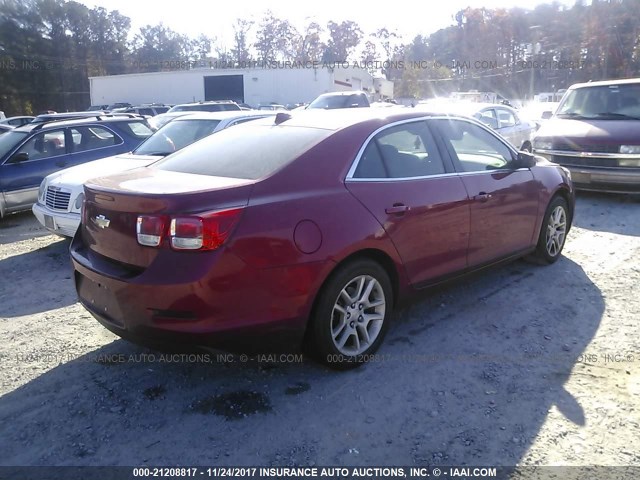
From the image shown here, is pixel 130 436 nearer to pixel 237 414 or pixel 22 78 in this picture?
pixel 237 414

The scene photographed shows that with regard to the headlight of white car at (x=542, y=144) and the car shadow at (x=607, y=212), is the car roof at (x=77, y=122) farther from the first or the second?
the car shadow at (x=607, y=212)

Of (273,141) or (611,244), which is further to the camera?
(611,244)

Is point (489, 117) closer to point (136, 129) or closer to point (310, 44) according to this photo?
point (136, 129)

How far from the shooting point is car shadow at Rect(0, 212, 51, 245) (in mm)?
7535

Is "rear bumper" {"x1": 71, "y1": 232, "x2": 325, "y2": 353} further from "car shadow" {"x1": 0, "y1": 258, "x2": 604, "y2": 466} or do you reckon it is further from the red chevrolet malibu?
"car shadow" {"x1": 0, "y1": 258, "x2": 604, "y2": 466}

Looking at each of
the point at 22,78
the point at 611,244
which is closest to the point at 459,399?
the point at 611,244

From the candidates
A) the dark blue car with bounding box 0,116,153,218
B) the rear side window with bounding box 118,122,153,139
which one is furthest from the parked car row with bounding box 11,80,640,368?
the rear side window with bounding box 118,122,153,139

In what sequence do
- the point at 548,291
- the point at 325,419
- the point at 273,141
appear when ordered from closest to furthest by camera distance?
1. the point at 325,419
2. the point at 273,141
3. the point at 548,291

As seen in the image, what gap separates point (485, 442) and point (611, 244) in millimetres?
4498

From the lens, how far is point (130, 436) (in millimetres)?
2887

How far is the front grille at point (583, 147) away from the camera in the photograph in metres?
8.29

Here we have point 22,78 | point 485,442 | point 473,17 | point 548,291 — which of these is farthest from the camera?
point 473,17

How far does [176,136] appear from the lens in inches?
308

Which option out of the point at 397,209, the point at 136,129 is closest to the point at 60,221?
the point at 136,129
